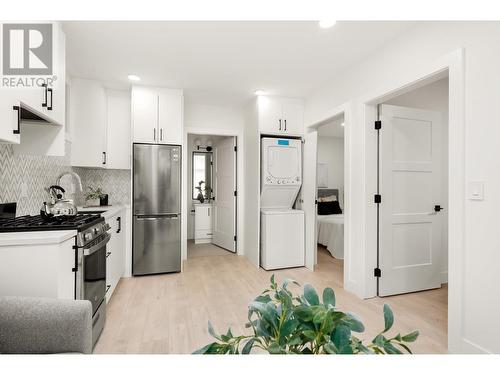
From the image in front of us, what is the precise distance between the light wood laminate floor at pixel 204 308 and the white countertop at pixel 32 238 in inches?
36.3

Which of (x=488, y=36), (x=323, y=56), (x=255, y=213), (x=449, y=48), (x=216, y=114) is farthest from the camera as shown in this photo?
(x=216, y=114)

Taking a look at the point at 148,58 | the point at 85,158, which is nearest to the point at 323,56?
the point at 148,58

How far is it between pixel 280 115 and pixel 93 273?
3002 mm

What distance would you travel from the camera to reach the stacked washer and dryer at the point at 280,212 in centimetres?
383

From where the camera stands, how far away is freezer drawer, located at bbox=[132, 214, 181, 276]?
3.50 metres

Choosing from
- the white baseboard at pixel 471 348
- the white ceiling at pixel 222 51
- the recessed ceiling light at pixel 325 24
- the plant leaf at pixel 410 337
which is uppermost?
the white ceiling at pixel 222 51

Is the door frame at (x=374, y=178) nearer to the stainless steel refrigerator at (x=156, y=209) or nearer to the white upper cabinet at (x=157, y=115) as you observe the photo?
the white upper cabinet at (x=157, y=115)

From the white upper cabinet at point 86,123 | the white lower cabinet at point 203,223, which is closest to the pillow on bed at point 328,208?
the white lower cabinet at point 203,223

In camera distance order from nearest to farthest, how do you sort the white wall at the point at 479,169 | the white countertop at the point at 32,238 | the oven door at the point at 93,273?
1. the white countertop at the point at 32,238
2. the white wall at the point at 479,169
3. the oven door at the point at 93,273

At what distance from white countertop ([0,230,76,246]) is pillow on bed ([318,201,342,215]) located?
16.4 ft

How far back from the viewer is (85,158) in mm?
3416

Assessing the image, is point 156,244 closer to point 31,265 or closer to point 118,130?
point 118,130
